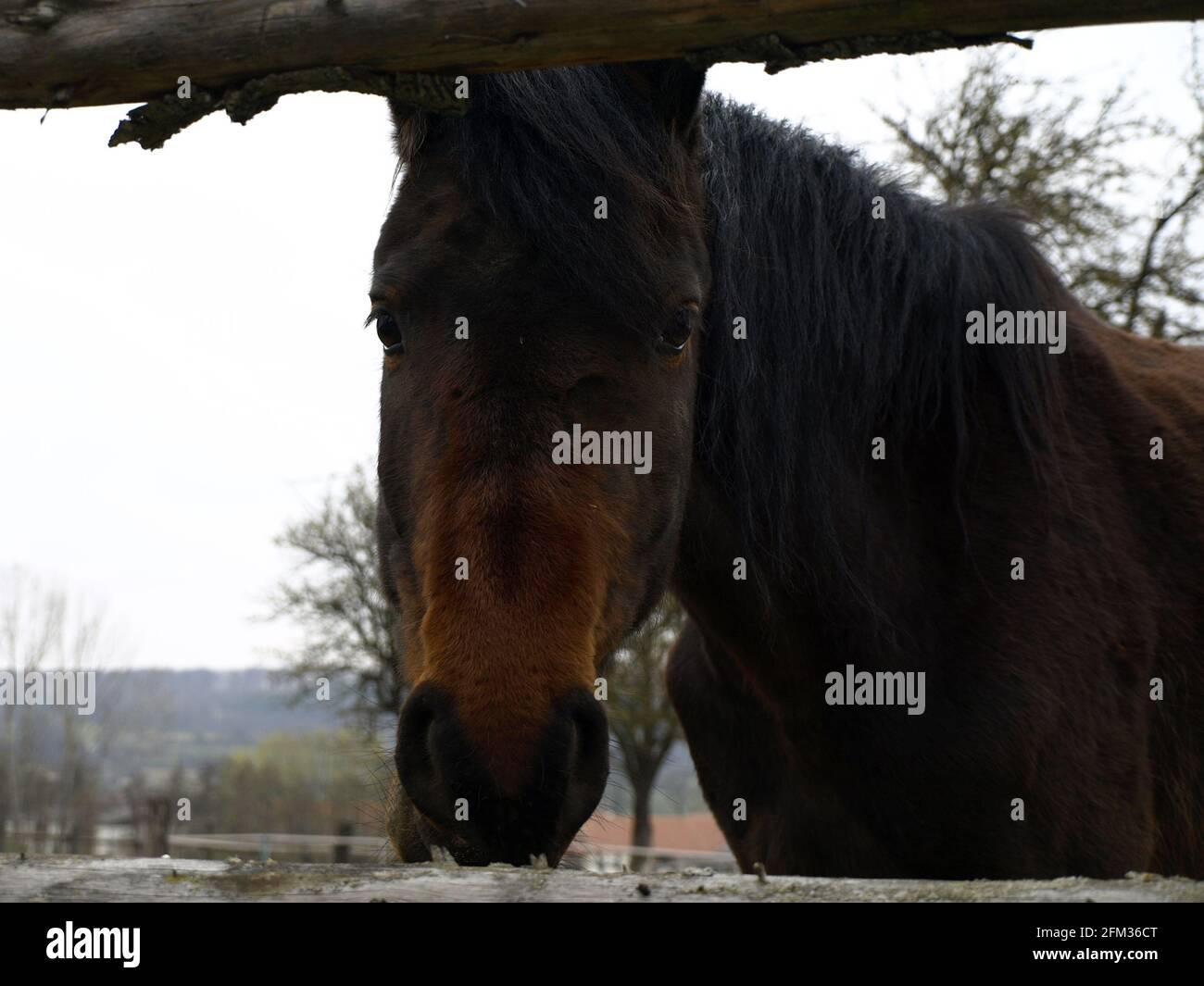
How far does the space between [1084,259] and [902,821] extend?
10202 millimetres

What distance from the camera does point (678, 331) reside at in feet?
9.75

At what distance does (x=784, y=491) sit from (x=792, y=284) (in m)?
0.69

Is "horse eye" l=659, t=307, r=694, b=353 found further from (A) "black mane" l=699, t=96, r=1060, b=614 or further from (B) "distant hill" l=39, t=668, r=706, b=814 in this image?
(B) "distant hill" l=39, t=668, r=706, b=814

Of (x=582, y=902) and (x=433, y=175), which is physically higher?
(x=433, y=175)

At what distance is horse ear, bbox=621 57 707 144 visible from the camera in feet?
10.1

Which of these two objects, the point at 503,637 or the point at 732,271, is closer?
the point at 503,637

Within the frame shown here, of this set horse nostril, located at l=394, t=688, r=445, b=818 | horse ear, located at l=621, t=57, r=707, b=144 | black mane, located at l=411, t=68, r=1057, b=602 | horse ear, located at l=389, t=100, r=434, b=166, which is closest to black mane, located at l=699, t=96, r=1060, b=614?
black mane, located at l=411, t=68, r=1057, b=602

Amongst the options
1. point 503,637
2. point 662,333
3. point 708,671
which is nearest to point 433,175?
point 662,333

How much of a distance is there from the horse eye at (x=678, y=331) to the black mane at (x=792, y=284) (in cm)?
13

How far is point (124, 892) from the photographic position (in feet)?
5.97

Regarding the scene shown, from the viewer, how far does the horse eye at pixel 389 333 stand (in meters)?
3.00

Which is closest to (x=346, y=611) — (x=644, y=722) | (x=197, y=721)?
(x=644, y=722)

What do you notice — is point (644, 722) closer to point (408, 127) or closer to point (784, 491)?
point (784, 491)

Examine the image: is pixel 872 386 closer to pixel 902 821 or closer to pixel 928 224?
pixel 928 224
